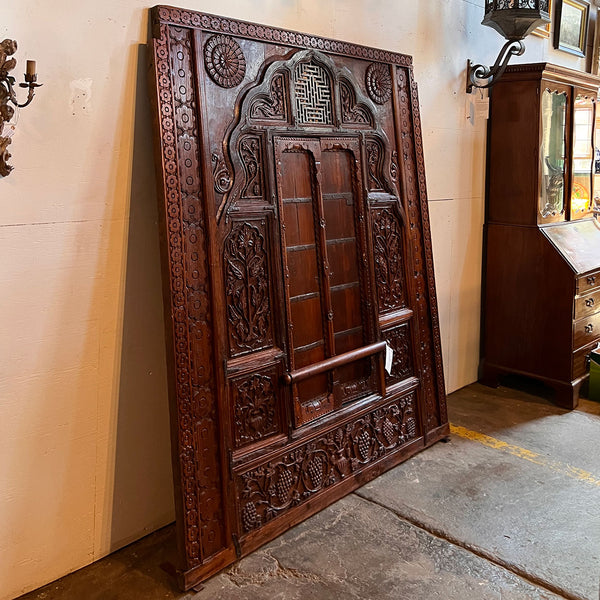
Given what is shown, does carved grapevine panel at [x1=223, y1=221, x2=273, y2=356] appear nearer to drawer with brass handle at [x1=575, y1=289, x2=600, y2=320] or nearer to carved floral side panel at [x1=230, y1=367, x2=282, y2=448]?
carved floral side panel at [x1=230, y1=367, x2=282, y2=448]

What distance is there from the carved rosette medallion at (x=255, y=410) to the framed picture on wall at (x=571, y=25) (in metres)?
3.38

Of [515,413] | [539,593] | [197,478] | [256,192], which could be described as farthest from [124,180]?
[515,413]

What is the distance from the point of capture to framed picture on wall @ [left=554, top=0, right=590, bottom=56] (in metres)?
4.15

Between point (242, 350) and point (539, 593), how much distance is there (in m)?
1.31

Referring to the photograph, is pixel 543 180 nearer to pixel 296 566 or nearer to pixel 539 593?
pixel 539 593

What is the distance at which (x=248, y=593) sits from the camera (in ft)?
→ 6.64

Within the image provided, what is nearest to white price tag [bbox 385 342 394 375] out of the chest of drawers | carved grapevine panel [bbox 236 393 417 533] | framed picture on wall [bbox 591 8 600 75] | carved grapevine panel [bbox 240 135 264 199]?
carved grapevine panel [bbox 236 393 417 533]

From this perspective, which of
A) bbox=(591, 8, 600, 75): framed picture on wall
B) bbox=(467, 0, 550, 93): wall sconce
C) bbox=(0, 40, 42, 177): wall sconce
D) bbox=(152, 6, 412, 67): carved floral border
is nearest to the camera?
bbox=(0, 40, 42, 177): wall sconce

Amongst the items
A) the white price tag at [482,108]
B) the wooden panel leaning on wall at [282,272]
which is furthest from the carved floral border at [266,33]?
the white price tag at [482,108]

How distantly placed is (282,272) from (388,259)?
71 centimetres

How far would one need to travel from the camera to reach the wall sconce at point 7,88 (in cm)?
165

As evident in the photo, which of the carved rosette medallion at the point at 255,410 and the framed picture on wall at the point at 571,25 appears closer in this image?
the carved rosette medallion at the point at 255,410

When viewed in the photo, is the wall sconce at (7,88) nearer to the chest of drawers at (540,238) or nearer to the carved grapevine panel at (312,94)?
the carved grapevine panel at (312,94)

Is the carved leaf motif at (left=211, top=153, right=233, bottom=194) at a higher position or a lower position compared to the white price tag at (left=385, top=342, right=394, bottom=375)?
higher
